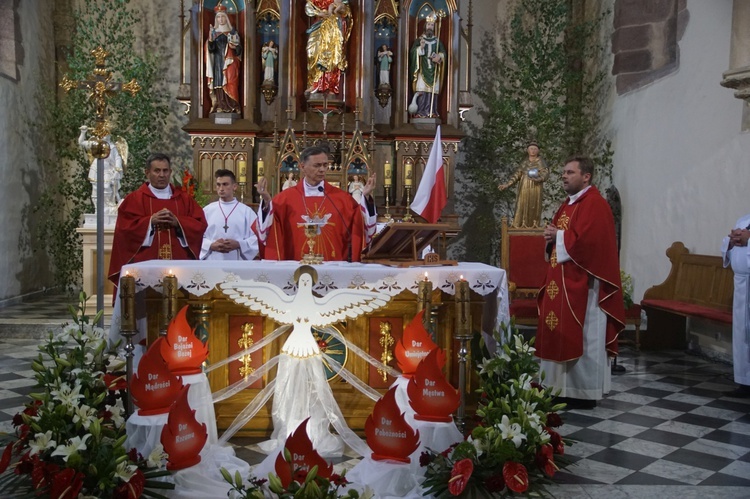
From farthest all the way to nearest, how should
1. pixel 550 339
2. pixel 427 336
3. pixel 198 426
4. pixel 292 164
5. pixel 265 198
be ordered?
pixel 292 164
pixel 550 339
pixel 265 198
pixel 427 336
pixel 198 426

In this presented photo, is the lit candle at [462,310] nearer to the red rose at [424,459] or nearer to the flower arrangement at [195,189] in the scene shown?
the red rose at [424,459]

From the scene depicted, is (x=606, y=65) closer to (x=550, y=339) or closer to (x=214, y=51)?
(x=214, y=51)

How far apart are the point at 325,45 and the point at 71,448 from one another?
772 centimetres

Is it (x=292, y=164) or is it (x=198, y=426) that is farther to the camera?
(x=292, y=164)

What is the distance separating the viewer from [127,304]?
400 centimetres

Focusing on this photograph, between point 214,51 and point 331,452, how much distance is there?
7.26 meters

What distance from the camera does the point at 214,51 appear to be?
995cm

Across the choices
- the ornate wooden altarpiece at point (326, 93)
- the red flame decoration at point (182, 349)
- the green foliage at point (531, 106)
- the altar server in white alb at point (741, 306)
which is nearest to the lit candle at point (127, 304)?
the red flame decoration at point (182, 349)

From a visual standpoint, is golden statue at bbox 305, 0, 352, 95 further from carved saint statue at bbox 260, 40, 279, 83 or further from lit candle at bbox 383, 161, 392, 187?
lit candle at bbox 383, 161, 392, 187

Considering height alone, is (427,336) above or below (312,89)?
below

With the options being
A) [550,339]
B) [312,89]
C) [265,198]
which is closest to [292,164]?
[312,89]

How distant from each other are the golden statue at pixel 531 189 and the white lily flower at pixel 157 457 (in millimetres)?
7077

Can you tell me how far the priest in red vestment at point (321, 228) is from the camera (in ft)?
17.6

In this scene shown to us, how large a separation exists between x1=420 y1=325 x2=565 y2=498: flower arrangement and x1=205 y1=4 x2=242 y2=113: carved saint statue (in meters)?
6.93
